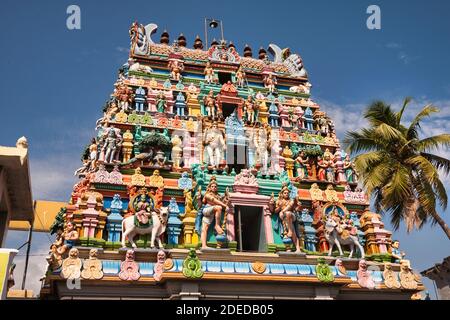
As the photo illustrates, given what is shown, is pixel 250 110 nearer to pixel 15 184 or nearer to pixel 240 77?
pixel 240 77

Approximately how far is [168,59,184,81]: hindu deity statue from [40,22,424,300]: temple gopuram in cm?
9

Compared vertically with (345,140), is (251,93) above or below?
above

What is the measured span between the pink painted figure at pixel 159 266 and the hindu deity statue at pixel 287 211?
4.33 meters

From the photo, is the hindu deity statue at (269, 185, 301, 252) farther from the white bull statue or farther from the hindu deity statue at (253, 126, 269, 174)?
the white bull statue

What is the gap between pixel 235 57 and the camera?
22.2 metres

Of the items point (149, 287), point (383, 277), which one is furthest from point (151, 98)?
point (383, 277)

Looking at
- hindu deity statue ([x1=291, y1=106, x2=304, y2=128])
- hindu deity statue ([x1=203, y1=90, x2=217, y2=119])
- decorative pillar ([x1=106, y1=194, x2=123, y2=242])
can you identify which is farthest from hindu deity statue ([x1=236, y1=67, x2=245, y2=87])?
decorative pillar ([x1=106, y1=194, x2=123, y2=242])

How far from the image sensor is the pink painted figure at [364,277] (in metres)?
14.5

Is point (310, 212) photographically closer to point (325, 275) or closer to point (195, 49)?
point (325, 275)

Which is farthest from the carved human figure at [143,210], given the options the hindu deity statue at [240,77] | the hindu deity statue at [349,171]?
the hindu deity statue at [349,171]

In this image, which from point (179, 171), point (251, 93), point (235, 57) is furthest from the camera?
point (235, 57)

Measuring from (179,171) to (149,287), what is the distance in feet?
15.7

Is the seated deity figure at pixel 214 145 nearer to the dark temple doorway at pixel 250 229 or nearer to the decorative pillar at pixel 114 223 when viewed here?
the dark temple doorway at pixel 250 229

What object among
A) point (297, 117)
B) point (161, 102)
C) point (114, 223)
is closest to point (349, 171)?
point (297, 117)
